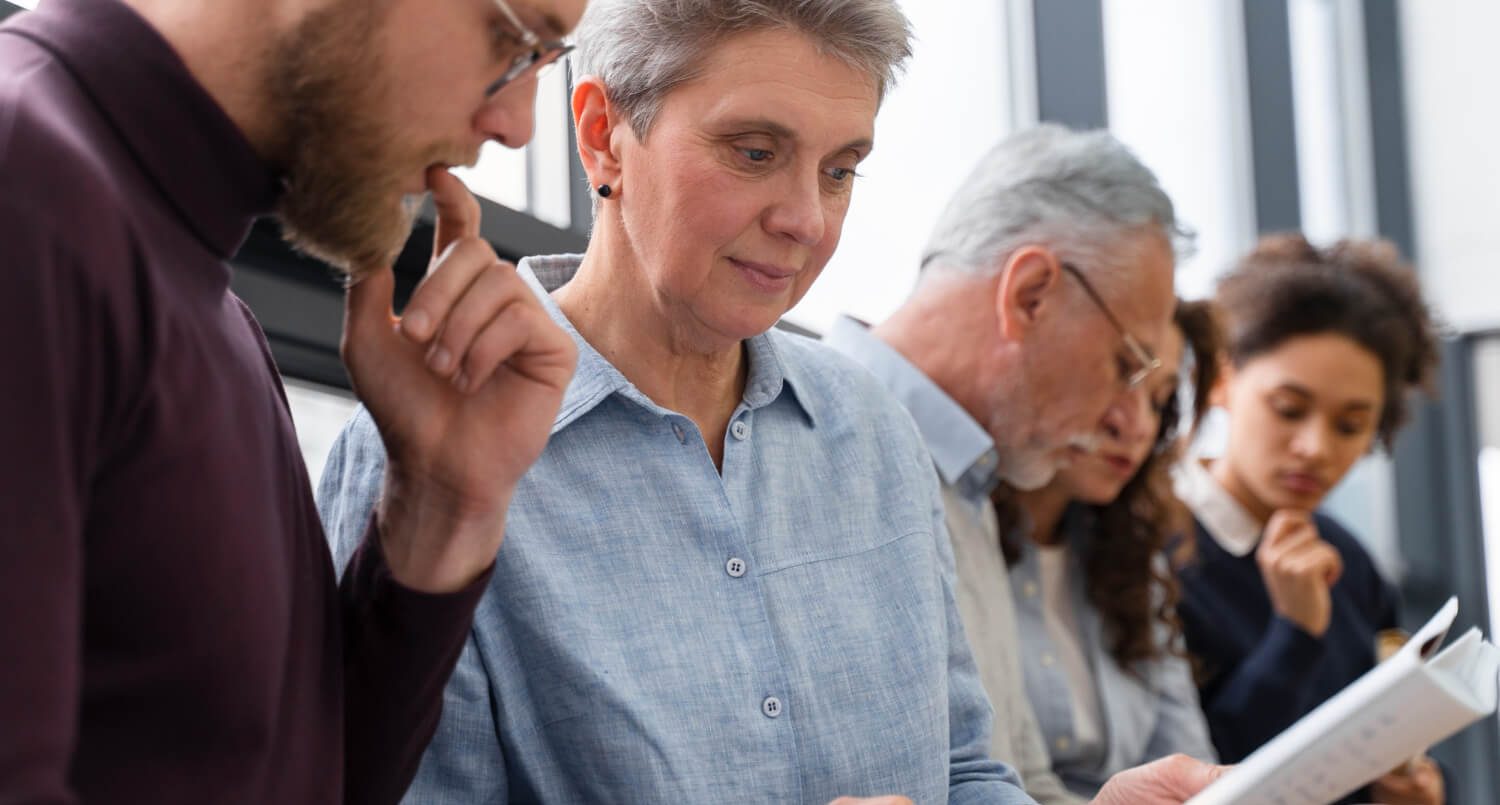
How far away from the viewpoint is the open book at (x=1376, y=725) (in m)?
1.08

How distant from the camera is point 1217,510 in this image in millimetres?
3336


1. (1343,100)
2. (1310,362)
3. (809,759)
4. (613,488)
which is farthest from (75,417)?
(1343,100)

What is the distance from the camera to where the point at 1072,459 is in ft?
7.95

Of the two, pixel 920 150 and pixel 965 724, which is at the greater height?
pixel 920 150

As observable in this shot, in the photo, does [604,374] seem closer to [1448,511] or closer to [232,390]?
[232,390]

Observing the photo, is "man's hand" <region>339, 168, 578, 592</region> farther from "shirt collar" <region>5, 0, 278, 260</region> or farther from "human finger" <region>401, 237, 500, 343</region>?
"shirt collar" <region>5, 0, 278, 260</region>

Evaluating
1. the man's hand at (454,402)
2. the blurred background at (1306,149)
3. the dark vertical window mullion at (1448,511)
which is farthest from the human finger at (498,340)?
the dark vertical window mullion at (1448,511)

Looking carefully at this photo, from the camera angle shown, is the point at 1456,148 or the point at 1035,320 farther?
the point at 1456,148

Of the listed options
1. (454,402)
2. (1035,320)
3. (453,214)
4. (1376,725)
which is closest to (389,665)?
(454,402)

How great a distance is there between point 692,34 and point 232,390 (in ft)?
2.14

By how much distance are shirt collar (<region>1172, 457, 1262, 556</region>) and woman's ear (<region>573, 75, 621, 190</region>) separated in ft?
6.73

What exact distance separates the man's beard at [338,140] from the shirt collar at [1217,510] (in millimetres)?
2495

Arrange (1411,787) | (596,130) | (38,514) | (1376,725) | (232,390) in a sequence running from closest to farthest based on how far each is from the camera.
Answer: (38,514)
(232,390)
(1376,725)
(596,130)
(1411,787)

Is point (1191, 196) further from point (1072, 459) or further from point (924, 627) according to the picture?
point (924, 627)
